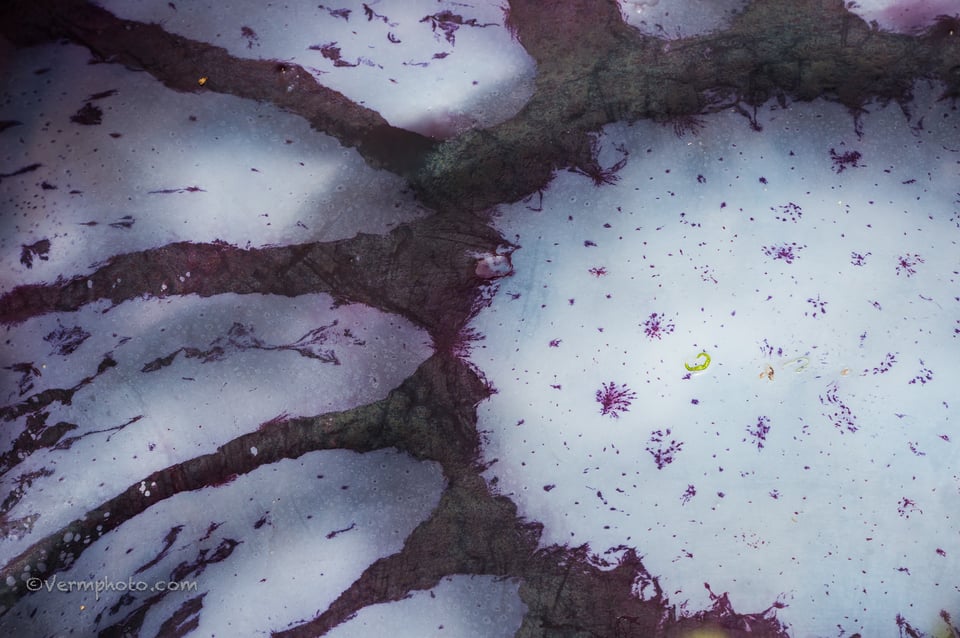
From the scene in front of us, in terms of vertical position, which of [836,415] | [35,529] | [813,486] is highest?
[836,415]

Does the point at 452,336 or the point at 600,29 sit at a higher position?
the point at 600,29

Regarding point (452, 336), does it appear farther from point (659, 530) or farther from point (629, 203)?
point (659, 530)

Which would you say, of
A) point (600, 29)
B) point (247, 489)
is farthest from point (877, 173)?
point (247, 489)

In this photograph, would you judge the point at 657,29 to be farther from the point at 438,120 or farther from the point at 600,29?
the point at 438,120

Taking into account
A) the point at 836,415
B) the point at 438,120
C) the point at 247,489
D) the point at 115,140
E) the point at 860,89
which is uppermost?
the point at 860,89

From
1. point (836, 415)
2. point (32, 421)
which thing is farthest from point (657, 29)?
point (32, 421)

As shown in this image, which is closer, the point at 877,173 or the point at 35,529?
the point at 35,529

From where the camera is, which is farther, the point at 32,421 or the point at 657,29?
the point at 657,29

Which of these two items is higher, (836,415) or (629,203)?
(629,203)
